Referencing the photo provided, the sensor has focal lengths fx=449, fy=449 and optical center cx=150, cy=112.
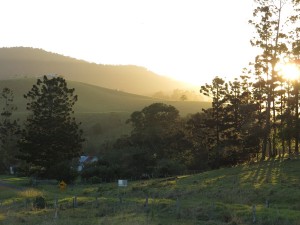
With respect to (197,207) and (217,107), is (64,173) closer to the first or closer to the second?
(217,107)

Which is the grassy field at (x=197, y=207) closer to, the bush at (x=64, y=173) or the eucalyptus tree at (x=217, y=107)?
the bush at (x=64, y=173)

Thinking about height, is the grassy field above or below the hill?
below

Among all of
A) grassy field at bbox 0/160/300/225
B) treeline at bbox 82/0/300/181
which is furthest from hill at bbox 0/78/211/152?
grassy field at bbox 0/160/300/225

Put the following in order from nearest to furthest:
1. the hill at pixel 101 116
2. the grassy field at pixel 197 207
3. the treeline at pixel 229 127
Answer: the grassy field at pixel 197 207 → the treeline at pixel 229 127 → the hill at pixel 101 116

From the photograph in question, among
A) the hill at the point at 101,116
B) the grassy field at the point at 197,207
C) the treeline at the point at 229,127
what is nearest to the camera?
the grassy field at the point at 197,207

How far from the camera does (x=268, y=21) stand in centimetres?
5947

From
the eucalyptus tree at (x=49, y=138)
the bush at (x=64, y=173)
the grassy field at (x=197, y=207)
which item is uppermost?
the eucalyptus tree at (x=49, y=138)

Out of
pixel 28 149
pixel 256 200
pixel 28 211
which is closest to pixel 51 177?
pixel 28 149

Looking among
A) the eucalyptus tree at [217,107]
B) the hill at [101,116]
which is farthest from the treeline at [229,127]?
the hill at [101,116]

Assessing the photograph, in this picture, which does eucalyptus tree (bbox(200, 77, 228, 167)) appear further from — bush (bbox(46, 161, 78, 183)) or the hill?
the hill

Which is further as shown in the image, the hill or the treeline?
the hill

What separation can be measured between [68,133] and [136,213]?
177ft

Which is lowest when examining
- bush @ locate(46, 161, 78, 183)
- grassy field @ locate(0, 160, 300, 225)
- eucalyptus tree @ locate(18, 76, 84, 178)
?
bush @ locate(46, 161, 78, 183)

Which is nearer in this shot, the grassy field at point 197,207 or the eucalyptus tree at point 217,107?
the grassy field at point 197,207
